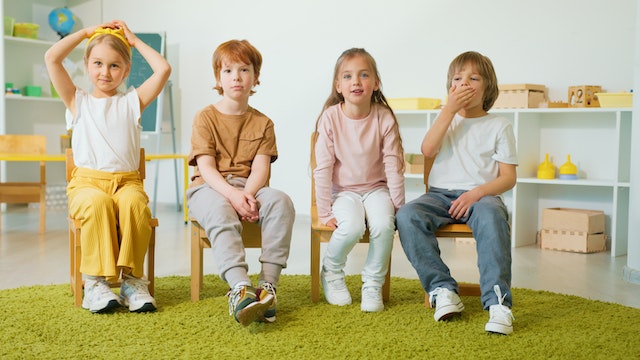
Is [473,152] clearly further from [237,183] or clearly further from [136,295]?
[136,295]

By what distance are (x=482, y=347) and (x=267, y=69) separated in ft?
11.8

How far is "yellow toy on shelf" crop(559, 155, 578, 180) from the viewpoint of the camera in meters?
3.86

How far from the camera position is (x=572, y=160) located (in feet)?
13.2

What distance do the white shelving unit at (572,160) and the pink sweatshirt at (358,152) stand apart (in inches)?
66.1

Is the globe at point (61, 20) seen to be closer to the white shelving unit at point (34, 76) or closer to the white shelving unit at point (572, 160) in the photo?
the white shelving unit at point (34, 76)

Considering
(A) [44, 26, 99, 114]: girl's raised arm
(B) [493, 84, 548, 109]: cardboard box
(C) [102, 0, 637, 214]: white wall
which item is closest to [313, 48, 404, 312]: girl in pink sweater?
(A) [44, 26, 99, 114]: girl's raised arm

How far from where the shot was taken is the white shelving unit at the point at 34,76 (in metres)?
5.78

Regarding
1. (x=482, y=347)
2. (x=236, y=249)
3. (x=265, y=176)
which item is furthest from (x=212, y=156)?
(x=482, y=347)

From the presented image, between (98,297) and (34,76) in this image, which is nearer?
(98,297)

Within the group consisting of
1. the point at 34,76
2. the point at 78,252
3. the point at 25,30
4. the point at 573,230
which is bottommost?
the point at 573,230

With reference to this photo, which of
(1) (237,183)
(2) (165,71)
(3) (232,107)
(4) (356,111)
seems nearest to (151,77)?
(2) (165,71)

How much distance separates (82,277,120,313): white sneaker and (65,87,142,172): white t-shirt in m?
0.38

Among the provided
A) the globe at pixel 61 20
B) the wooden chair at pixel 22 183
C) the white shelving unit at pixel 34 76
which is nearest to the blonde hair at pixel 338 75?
the wooden chair at pixel 22 183

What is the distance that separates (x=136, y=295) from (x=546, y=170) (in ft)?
8.42
